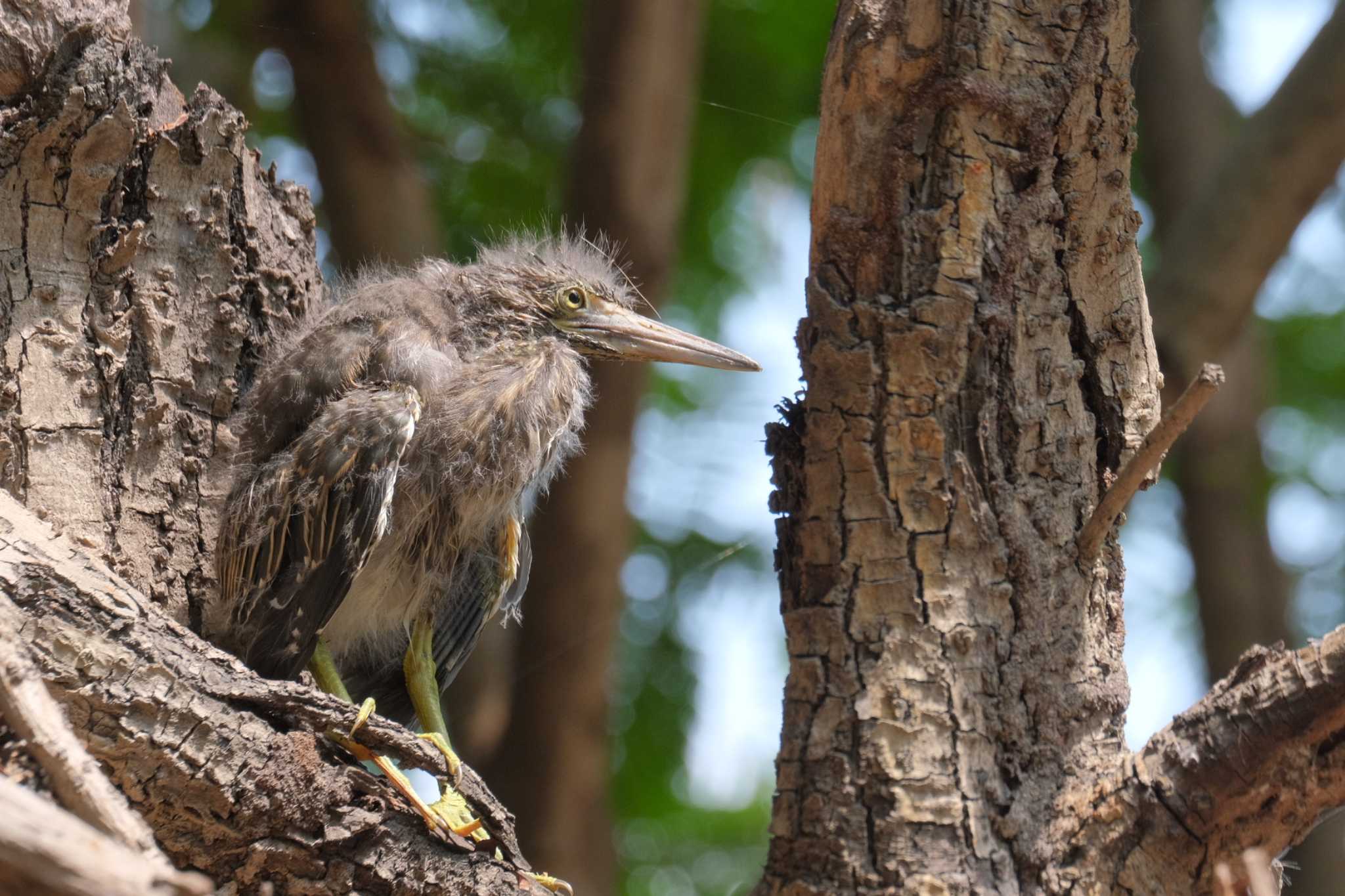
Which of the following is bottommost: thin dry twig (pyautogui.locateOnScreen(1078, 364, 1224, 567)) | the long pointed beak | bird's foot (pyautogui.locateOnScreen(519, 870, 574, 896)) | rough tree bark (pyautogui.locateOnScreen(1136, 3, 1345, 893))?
bird's foot (pyautogui.locateOnScreen(519, 870, 574, 896))

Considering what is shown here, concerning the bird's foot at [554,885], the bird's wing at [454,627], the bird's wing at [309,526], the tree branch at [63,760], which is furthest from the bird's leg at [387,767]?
the bird's wing at [454,627]

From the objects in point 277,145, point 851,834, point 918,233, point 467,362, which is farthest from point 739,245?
point 851,834

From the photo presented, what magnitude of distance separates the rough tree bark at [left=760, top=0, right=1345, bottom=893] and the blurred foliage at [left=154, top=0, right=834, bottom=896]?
268 centimetres

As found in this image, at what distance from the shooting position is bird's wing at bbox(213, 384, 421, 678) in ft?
8.64

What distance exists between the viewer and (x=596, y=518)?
177 inches

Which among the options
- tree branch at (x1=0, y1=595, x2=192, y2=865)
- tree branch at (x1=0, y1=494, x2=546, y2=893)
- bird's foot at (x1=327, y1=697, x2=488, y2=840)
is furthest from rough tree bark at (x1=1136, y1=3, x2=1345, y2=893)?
tree branch at (x1=0, y1=595, x2=192, y2=865)

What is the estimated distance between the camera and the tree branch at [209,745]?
1.80 metres

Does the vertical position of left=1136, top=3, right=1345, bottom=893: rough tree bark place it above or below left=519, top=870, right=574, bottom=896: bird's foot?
above

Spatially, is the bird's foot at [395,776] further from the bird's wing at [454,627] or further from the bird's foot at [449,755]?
the bird's wing at [454,627]

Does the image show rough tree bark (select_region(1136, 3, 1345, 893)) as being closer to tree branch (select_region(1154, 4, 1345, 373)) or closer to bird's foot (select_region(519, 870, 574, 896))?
tree branch (select_region(1154, 4, 1345, 373))

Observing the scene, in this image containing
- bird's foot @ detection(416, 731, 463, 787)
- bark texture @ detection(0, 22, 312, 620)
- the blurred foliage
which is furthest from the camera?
the blurred foliage

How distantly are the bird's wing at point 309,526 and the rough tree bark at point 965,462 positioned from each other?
2.82ft

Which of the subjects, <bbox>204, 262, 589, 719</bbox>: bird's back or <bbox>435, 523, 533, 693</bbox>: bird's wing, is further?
<bbox>435, 523, 533, 693</bbox>: bird's wing

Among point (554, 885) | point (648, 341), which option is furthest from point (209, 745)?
point (648, 341)
